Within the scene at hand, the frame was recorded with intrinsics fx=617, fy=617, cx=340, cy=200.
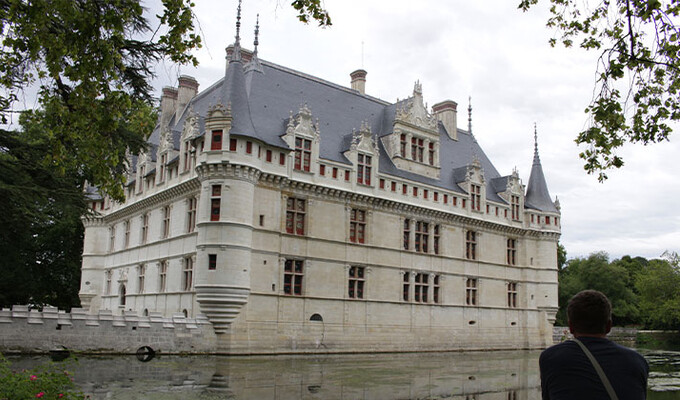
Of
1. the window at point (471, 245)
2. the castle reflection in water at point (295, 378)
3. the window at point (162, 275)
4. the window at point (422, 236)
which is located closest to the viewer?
the castle reflection in water at point (295, 378)

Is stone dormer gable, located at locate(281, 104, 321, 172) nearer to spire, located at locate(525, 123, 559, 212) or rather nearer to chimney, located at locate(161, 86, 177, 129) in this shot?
chimney, located at locate(161, 86, 177, 129)

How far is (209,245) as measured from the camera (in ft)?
78.7

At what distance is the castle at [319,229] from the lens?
2467 cm

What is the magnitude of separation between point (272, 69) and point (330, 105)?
355 centimetres

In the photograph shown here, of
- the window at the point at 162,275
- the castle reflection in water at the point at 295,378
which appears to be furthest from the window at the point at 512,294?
the window at the point at 162,275

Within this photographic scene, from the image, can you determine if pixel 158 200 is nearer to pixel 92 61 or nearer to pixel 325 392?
pixel 325 392

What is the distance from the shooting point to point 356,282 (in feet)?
93.4

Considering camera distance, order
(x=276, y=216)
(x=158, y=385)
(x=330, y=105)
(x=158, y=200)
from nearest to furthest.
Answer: (x=158, y=385), (x=276, y=216), (x=158, y=200), (x=330, y=105)

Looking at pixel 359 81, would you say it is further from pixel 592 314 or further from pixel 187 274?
pixel 592 314

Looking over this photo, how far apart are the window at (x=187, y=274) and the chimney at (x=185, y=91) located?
11238mm

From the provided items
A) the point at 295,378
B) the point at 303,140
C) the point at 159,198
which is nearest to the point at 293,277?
the point at 303,140

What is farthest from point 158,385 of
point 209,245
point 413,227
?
point 413,227

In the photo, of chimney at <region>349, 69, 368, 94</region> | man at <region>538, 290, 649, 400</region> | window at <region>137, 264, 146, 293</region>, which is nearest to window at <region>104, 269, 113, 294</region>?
window at <region>137, 264, 146, 293</region>

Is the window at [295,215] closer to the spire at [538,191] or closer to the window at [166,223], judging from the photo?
the window at [166,223]
